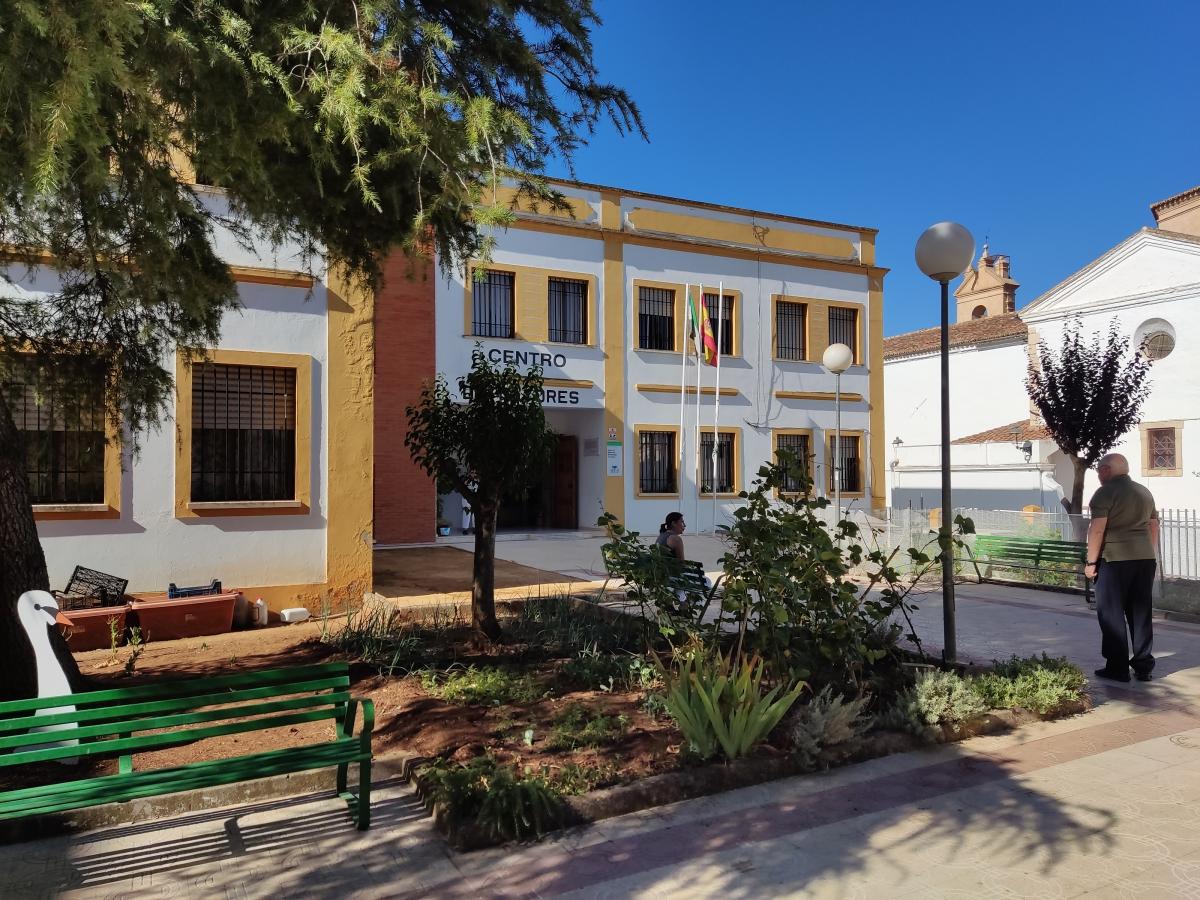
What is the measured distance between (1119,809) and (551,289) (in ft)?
56.5

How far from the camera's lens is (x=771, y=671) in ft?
18.8

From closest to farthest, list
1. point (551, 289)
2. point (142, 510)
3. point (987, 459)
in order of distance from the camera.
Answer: point (142, 510)
point (551, 289)
point (987, 459)

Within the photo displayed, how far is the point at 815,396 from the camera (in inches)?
912

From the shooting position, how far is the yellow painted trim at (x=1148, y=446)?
2484cm

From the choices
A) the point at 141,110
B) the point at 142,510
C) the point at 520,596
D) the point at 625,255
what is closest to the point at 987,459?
the point at 625,255

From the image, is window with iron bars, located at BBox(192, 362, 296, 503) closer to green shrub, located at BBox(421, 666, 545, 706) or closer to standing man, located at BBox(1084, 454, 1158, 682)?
green shrub, located at BBox(421, 666, 545, 706)

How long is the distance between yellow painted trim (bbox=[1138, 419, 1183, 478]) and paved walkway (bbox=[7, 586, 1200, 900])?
24.0 metres

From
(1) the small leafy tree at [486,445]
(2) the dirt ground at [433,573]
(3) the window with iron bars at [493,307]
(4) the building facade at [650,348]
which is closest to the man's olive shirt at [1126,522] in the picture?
(1) the small leafy tree at [486,445]

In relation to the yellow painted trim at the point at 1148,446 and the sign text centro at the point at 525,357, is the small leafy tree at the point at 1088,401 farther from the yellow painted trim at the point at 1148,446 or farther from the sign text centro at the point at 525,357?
the sign text centro at the point at 525,357

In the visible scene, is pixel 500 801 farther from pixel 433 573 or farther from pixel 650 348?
pixel 650 348

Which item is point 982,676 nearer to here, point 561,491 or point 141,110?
point 141,110

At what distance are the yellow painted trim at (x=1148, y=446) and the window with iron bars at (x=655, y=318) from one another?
50.1 ft

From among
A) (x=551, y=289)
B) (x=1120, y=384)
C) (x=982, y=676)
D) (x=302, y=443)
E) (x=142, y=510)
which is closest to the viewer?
(x=982, y=676)

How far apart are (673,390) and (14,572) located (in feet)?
56.1
